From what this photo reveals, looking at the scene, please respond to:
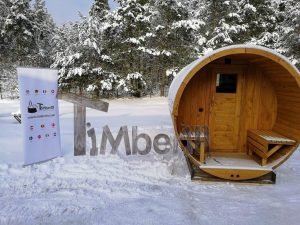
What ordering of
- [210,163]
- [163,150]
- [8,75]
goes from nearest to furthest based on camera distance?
1. [210,163]
2. [163,150]
3. [8,75]

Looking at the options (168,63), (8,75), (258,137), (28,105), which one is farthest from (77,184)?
(8,75)

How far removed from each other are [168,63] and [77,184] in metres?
17.3

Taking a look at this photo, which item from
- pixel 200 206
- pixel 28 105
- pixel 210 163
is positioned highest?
pixel 28 105

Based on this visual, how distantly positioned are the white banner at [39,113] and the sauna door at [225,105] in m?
3.34

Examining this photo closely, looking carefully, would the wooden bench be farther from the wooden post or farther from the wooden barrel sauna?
the wooden post

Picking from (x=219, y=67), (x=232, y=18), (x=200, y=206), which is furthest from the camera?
(x=232, y=18)

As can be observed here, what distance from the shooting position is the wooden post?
642 centimetres

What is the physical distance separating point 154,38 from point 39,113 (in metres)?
16.5

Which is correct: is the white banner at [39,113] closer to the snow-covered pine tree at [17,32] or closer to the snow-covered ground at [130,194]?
the snow-covered ground at [130,194]

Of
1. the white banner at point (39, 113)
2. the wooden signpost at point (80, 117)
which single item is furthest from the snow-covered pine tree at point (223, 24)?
the white banner at point (39, 113)

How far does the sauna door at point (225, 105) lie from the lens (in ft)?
20.3

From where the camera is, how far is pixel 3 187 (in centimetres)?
459

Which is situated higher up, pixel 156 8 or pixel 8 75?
pixel 156 8

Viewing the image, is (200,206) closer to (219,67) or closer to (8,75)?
(219,67)
